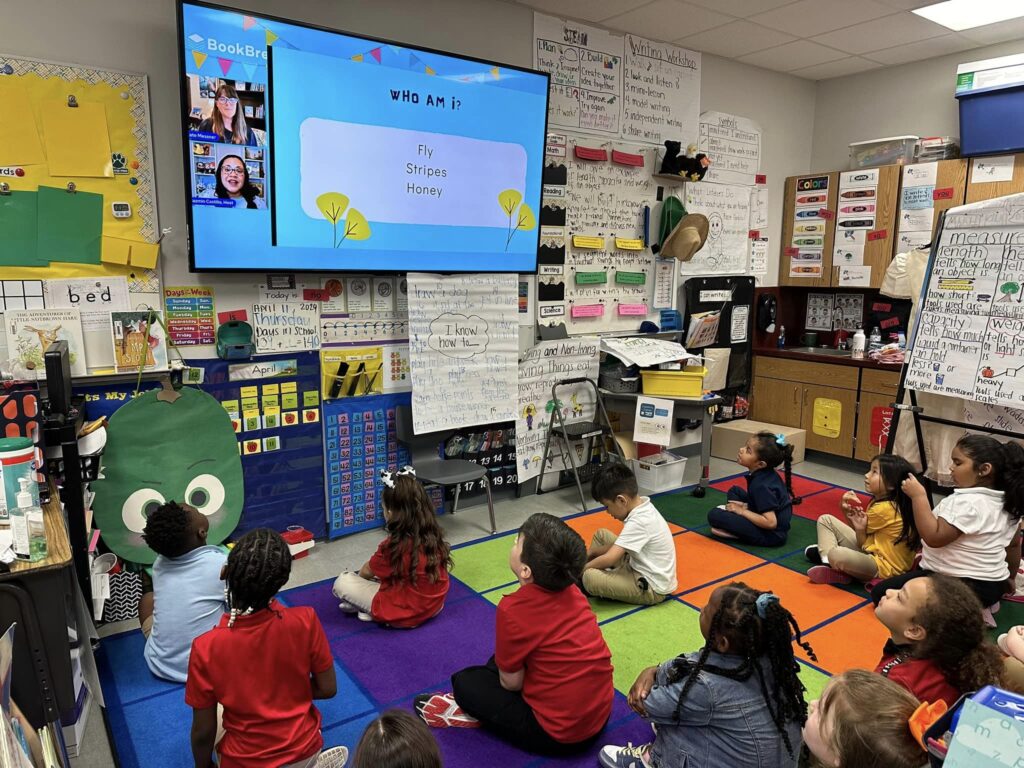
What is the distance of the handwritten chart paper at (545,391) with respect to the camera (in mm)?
4320

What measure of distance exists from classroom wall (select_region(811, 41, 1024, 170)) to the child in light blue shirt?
5388 mm

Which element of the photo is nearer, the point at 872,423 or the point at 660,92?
the point at 660,92

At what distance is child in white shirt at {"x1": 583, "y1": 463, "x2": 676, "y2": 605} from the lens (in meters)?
2.92

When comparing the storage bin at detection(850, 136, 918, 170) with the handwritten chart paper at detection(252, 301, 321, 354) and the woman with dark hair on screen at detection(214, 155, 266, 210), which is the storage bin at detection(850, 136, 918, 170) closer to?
the handwritten chart paper at detection(252, 301, 321, 354)

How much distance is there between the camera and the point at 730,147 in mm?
5176

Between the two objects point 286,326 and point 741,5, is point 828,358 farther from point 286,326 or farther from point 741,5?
point 286,326

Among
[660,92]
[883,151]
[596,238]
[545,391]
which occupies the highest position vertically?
[660,92]

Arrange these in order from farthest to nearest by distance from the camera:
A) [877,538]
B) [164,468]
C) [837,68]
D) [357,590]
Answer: [837,68]
[877,538]
[164,468]
[357,590]

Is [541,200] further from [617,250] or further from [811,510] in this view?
[811,510]

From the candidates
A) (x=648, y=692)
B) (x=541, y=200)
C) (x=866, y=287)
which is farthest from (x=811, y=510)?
(x=648, y=692)

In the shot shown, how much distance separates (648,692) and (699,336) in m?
3.73

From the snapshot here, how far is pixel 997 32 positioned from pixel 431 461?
14.6ft

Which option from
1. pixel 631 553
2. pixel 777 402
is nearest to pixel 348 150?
pixel 631 553

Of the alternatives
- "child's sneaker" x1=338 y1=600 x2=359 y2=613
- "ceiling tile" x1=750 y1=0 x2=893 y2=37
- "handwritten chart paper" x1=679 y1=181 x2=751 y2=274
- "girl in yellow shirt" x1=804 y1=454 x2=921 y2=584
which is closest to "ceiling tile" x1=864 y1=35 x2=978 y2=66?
"ceiling tile" x1=750 y1=0 x2=893 y2=37
